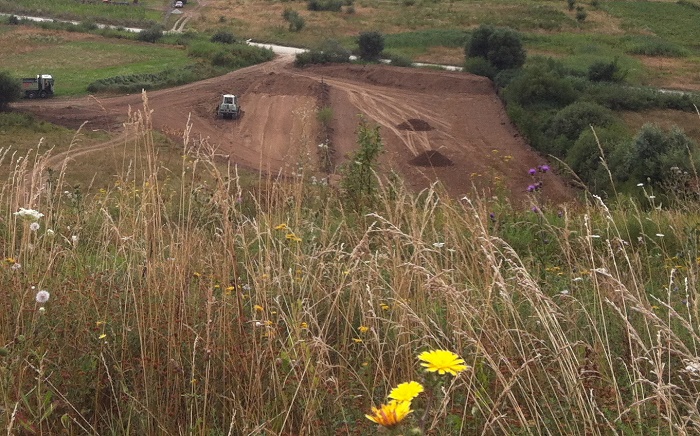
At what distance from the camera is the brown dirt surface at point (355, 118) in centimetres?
2297

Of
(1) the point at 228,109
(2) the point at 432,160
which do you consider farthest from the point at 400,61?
(2) the point at 432,160

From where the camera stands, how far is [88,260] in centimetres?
420

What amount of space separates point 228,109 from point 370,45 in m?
14.3

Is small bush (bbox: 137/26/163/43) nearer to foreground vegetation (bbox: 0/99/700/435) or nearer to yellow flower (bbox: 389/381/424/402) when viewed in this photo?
foreground vegetation (bbox: 0/99/700/435)

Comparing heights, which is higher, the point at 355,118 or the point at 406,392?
the point at 406,392

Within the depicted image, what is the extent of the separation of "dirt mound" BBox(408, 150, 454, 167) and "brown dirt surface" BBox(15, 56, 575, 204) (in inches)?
1.4

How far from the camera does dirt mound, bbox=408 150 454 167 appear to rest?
23.4 meters

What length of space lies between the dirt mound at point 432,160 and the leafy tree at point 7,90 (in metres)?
15.2

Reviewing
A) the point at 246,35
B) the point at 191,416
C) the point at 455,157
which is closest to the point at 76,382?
the point at 191,416

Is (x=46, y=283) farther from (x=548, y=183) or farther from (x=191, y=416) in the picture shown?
(x=548, y=183)

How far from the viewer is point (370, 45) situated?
40250mm

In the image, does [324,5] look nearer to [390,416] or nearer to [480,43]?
[480,43]

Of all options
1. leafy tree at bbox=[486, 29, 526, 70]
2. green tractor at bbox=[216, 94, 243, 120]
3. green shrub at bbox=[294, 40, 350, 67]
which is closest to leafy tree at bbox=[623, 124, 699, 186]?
green tractor at bbox=[216, 94, 243, 120]

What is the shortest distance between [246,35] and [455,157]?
28.2 meters
